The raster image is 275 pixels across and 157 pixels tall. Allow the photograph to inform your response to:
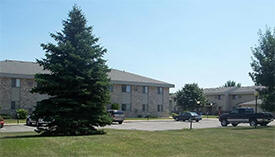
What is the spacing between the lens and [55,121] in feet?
52.6

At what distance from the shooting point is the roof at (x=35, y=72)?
139 ft

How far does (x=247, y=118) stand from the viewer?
31.3 meters

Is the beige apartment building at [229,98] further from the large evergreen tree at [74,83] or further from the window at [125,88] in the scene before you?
the large evergreen tree at [74,83]

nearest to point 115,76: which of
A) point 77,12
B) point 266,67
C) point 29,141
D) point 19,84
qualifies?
point 19,84

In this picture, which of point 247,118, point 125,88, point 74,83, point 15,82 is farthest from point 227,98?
point 74,83

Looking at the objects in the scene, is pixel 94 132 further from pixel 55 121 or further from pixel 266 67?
pixel 266 67

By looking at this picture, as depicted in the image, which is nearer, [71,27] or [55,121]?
Result: [55,121]

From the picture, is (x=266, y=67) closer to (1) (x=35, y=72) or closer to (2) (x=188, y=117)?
(2) (x=188, y=117)

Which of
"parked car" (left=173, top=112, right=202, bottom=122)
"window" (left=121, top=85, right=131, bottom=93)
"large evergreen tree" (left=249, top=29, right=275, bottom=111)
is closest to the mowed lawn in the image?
"large evergreen tree" (left=249, top=29, right=275, bottom=111)

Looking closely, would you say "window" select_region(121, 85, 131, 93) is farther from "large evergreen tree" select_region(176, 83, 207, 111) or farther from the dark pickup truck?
"large evergreen tree" select_region(176, 83, 207, 111)

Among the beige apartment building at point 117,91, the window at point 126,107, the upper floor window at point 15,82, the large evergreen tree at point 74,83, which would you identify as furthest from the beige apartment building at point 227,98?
the large evergreen tree at point 74,83

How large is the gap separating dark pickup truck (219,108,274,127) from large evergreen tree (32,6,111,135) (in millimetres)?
18158

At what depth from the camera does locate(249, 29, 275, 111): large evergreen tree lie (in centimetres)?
2673

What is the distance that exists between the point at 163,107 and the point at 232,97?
88.2 feet
